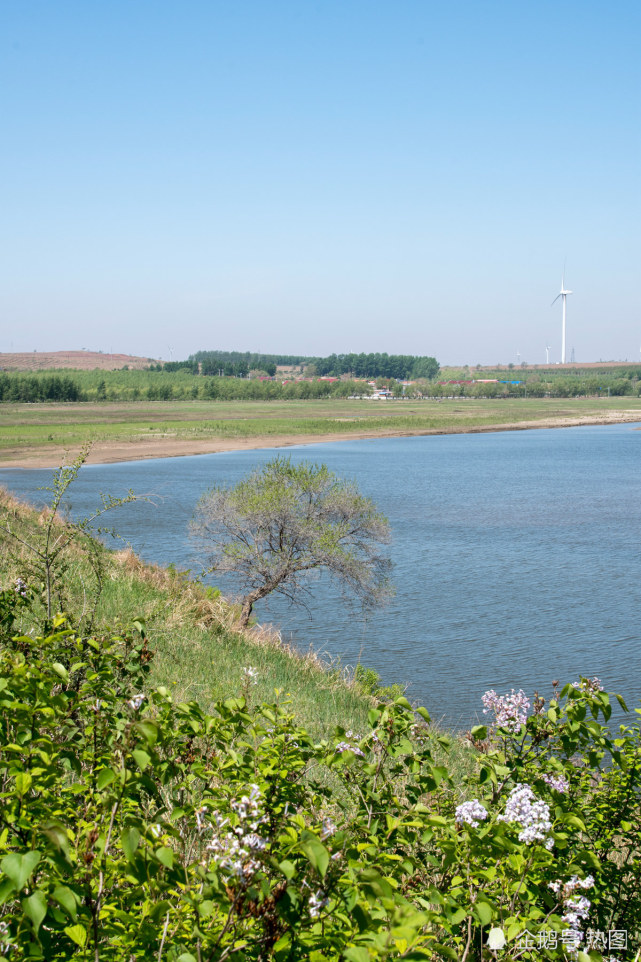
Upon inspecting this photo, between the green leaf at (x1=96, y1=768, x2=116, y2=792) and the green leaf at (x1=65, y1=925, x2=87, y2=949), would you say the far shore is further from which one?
the green leaf at (x1=65, y1=925, x2=87, y2=949)

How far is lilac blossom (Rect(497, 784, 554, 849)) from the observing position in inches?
122

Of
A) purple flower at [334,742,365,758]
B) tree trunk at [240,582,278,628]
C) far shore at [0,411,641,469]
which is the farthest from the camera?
far shore at [0,411,641,469]

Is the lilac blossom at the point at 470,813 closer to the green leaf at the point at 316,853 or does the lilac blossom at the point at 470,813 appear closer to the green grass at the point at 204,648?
the green leaf at the point at 316,853

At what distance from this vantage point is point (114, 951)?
108 inches

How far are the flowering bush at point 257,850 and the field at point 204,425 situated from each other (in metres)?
58.4

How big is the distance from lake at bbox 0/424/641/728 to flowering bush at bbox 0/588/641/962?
35.3 feet

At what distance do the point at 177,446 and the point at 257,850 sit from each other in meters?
74.3

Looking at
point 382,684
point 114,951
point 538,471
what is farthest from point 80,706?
point 538,471

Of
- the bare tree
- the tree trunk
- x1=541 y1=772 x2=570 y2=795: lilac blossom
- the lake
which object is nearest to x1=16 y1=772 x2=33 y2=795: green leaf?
x1=541 y1=772 x2=570 y2=795: lilac blossom

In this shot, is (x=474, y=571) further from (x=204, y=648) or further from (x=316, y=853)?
(x=316, y=853)

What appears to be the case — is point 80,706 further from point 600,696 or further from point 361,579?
point 361,579

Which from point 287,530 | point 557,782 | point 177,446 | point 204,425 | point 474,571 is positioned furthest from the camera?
point 204,425

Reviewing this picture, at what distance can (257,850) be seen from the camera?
7.84 feet

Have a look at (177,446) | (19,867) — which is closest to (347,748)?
(19,867)
